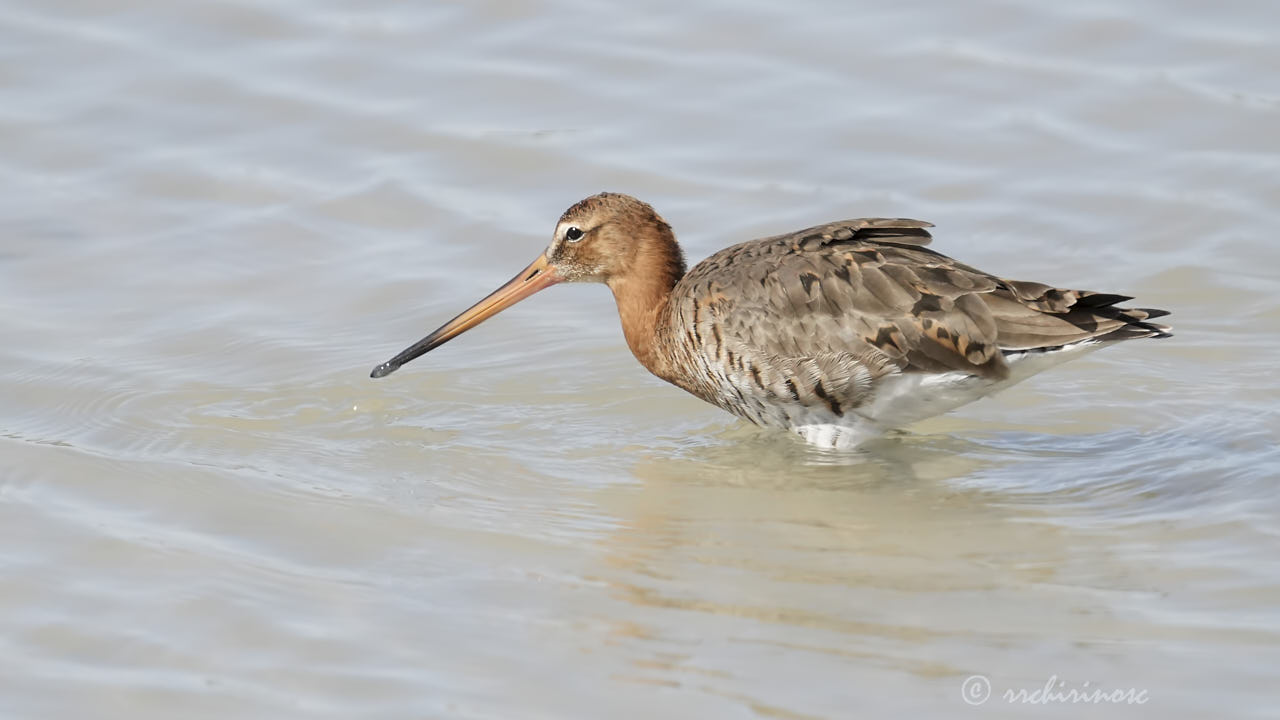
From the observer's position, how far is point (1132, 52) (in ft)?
41.9

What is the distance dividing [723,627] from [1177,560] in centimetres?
193

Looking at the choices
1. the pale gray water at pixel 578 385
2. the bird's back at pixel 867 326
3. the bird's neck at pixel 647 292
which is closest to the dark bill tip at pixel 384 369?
the pale gray water at pixel 578 385

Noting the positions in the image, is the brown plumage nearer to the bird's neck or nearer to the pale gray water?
the bird's neck

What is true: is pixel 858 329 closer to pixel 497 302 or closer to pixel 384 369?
pixel 497 302

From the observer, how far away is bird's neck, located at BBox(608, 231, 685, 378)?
8.95 meters

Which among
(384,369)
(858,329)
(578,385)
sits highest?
(858,329)

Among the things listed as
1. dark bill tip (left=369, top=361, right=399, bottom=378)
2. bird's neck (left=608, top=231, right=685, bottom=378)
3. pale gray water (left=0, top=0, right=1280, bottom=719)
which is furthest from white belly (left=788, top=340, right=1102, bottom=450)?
dark bill tip (left=369, top=361, right=399, bottom=378)

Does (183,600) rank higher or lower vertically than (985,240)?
lower

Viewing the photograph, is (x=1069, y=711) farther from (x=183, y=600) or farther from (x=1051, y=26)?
(x=1051, y=26)

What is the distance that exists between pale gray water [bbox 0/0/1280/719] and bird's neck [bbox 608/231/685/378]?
0.42m

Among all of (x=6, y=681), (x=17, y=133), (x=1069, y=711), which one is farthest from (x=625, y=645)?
(x=17, y=133)

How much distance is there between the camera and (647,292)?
9.06 m

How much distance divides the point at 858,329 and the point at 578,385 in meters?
1.81

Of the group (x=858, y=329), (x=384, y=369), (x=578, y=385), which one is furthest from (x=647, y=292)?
(x=384, y=369)
